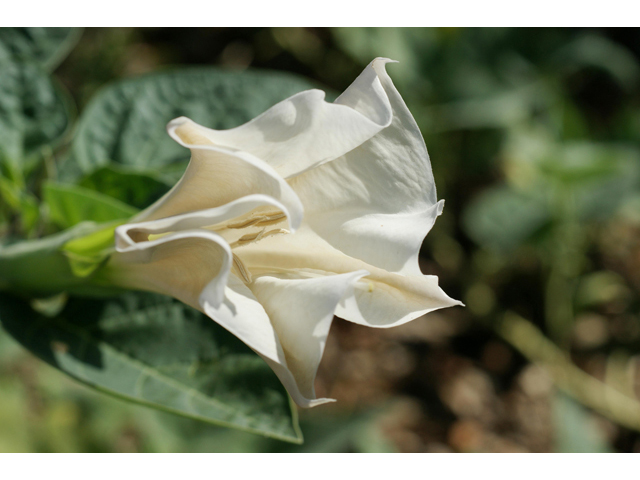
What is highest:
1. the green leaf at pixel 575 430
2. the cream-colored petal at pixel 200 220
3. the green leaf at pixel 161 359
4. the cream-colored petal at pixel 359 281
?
the cream-colored petal at pixel 200 220

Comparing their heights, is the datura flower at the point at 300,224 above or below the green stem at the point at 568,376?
above

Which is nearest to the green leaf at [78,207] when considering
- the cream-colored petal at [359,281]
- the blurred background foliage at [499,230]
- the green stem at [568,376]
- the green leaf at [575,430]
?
the cream-colored petal at [359,281]

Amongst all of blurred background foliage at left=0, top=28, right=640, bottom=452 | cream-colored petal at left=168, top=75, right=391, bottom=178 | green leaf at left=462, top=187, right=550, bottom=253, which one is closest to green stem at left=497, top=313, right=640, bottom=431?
blurred background foliage at left=0, top=28, right=640, bottom=452

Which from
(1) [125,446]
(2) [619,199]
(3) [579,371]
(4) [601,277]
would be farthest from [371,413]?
(2) [619,199]

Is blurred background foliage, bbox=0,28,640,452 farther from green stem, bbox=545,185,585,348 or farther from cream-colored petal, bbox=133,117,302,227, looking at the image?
cream-colored petal, bbox=133,117,302,227

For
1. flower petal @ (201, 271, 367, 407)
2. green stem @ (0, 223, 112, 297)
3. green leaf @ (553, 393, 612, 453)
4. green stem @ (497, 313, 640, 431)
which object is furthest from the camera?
green stem @ (497, 313, 640, 431)

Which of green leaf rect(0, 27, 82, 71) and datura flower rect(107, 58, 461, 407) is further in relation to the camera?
green leaf rect(0, 27, 82, 71)

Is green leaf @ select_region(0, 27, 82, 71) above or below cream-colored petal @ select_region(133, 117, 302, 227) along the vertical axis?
above

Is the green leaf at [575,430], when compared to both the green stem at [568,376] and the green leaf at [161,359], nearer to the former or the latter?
the green stem at [568,376]
